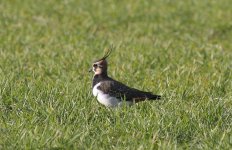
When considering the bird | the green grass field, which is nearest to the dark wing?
the bird

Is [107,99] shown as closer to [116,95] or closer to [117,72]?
[116,95]

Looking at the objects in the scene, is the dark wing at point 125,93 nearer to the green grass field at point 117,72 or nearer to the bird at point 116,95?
the bird at point 116,95

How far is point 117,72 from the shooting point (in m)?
10.1

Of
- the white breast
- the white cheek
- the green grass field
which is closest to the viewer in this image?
the green grass field

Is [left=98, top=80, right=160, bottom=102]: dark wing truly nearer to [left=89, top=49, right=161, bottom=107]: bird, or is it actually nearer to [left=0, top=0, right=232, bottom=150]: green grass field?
[left=89, top=49, right=161, bottom=107]: bird

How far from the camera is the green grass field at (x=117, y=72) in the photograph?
647 centimetres

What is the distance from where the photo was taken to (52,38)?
13164 millimetres

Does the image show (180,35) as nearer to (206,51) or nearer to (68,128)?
(206,51)

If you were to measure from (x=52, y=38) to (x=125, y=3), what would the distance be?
5255mm

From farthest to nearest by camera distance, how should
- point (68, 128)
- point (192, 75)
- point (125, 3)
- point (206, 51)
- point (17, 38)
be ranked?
point (125, 3) < point (17, 38) < point (206, 51) < point (192, 75) < point (68, 128)

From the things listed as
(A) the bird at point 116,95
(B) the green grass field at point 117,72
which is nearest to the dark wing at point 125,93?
(A) the bird at point 116,95

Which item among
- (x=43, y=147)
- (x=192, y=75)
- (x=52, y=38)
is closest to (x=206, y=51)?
(x=192, y=75)

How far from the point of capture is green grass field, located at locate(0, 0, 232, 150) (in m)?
6.47

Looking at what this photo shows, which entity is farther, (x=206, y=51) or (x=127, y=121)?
(x=206, y=51)
